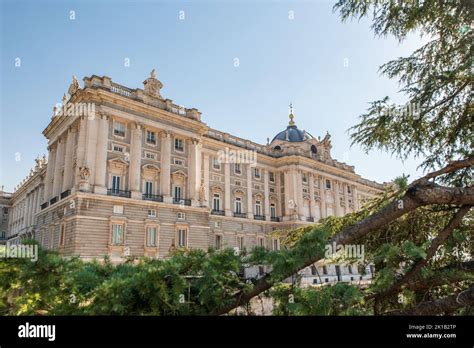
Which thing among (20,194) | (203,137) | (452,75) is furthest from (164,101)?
(20,194)

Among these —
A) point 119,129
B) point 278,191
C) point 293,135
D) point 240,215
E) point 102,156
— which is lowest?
point 240,215

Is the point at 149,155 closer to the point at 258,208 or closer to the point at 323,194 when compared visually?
the point at 258,208

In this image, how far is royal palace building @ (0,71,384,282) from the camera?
73.4 feet

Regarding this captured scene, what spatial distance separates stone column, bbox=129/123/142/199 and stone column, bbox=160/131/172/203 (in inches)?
75.3

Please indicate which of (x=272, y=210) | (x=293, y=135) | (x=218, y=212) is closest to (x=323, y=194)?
(x=272, y=210)

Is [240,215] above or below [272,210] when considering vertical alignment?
below

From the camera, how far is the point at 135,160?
24.9m

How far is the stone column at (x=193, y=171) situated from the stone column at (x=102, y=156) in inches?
Result: 272

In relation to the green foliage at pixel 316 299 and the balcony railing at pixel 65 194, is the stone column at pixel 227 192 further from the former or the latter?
the green foliage at pixel 316 299

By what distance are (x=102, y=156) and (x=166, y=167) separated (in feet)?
16.4

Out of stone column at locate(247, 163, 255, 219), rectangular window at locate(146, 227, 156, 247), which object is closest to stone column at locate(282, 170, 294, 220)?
stone column at locate(247, 163, 255, 219)

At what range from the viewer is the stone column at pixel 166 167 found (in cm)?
2603

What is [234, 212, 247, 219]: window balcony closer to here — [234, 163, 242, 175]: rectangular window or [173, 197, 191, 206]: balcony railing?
[234, 163, 242, 175]: rectangular window
